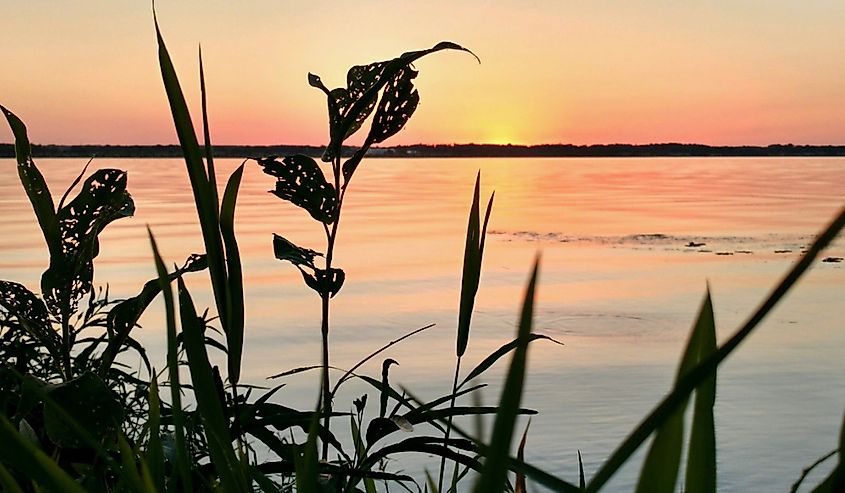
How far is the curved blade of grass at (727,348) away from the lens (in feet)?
0.85

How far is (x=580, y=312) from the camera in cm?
807

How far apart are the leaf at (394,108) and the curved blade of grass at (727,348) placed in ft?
2.36

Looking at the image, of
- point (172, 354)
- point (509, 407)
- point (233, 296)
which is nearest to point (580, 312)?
→ point (233, 296)

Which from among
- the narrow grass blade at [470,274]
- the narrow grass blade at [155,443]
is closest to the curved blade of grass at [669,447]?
the narrow grass blade at [155,443]

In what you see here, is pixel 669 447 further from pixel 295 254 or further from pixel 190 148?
pixel 295 254

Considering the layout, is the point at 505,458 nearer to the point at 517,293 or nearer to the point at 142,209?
the point at 517,293

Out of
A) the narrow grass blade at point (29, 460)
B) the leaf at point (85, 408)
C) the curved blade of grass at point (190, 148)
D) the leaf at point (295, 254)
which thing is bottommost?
the leaf at point (85, 408)

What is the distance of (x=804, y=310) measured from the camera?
813 centimetres

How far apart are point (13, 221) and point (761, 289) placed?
44.5 feet

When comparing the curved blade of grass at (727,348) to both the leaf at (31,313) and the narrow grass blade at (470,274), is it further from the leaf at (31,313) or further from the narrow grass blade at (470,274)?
the leaf at (31,313)

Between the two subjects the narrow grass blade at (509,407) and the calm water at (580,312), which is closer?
the narrow grass blade at (509,407)

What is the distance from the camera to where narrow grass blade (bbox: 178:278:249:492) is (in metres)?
0.49

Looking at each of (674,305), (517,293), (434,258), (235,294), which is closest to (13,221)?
(434,258)

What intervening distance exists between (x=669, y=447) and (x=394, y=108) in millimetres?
691
